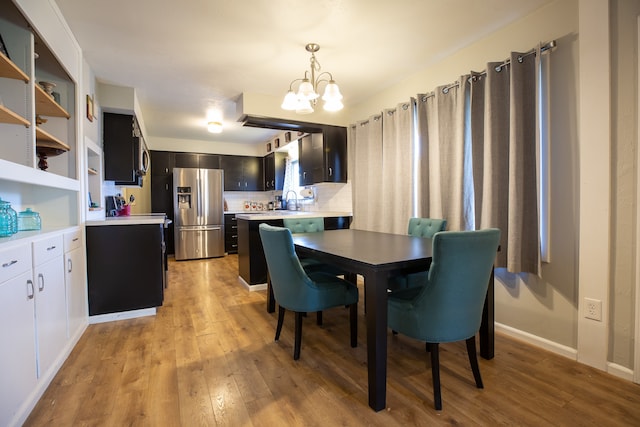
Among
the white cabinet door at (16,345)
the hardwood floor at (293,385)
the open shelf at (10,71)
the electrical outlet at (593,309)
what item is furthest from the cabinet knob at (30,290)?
the electrical outlet at (593,309)

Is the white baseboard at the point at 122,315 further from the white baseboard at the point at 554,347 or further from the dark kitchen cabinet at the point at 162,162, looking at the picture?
the dark kitchen cabinet at the point at 162,162

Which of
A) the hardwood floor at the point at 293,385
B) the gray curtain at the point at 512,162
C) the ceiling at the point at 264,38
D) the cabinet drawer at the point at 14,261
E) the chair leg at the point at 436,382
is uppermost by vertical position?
the ceiling at the point at 264,38

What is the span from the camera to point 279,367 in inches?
76.5

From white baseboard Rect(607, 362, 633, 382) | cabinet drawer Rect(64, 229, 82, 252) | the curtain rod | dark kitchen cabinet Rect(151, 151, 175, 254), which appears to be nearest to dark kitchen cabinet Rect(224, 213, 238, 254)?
dark kitchen cabinet Rect(151, 151, 175, 254)

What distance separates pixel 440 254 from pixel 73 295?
265 centimetres

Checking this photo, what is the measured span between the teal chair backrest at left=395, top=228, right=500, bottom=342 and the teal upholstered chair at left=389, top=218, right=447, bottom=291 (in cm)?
62

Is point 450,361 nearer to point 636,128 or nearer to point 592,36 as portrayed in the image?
point 636,128

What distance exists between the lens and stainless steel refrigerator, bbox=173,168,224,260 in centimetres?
571

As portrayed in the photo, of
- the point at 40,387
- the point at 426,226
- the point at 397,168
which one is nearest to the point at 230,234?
the point at 397,168

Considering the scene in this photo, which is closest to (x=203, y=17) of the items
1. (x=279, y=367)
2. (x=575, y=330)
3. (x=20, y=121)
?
(x=20, y=121)

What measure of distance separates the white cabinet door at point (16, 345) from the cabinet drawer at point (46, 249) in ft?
0.43

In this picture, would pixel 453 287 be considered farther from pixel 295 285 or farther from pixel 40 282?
pixel 40 282

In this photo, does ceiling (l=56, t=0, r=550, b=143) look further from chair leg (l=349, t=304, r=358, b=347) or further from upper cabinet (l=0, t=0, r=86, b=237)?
chair leg (l=349, t=304, r=358, b=347)

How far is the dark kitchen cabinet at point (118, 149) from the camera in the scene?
3.38 metres
